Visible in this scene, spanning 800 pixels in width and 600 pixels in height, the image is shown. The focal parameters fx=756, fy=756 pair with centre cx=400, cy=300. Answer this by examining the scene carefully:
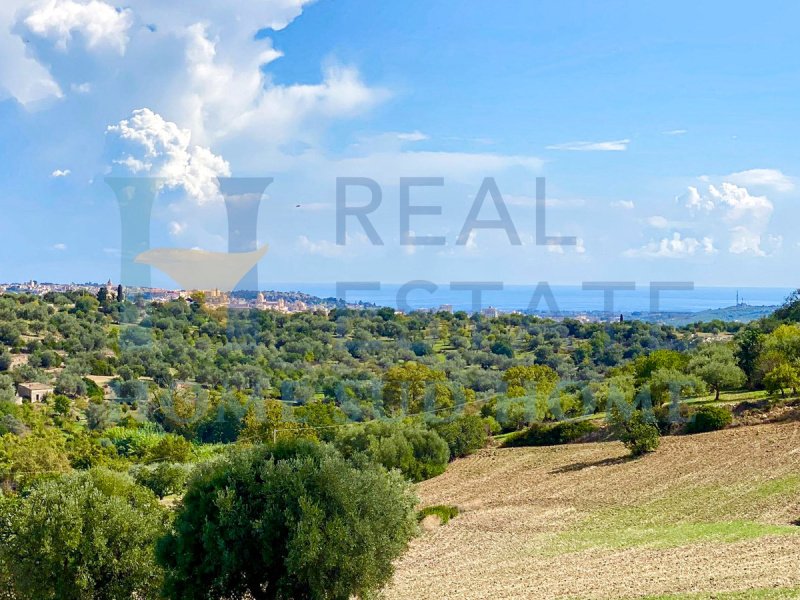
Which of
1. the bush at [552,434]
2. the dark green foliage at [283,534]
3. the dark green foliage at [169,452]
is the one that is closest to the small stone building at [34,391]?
the dark green foliage at [169,452]

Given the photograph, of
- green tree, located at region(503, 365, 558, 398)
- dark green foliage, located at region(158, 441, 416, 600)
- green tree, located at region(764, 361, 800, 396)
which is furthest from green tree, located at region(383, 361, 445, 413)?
dark green foliage, located at region(158, 441, 416, 600)

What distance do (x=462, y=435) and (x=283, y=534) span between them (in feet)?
89.8

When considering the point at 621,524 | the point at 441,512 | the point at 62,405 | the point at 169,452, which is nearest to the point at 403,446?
the point at 441,512

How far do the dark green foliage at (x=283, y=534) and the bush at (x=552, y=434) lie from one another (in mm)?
25410

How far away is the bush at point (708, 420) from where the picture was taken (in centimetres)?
3428

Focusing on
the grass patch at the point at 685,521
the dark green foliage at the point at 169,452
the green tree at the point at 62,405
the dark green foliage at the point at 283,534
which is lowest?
the dark green foliage at the point at 169,452

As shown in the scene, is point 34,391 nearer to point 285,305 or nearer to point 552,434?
point 552,434

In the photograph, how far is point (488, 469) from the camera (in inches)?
1414

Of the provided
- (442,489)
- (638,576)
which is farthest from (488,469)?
(638,576)

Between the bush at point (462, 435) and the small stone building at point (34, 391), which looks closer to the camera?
the bush at point (462, 435)

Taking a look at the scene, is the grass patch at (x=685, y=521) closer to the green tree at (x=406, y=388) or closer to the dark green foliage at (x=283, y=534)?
the dark green foliage at (x=283, y=534)

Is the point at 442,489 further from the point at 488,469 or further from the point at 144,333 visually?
the point at 144,333

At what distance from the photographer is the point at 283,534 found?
14.2 meters

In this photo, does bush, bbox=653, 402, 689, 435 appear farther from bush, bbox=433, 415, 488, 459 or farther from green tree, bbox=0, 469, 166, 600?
green tree, bbox=0, 469, 166, 600
